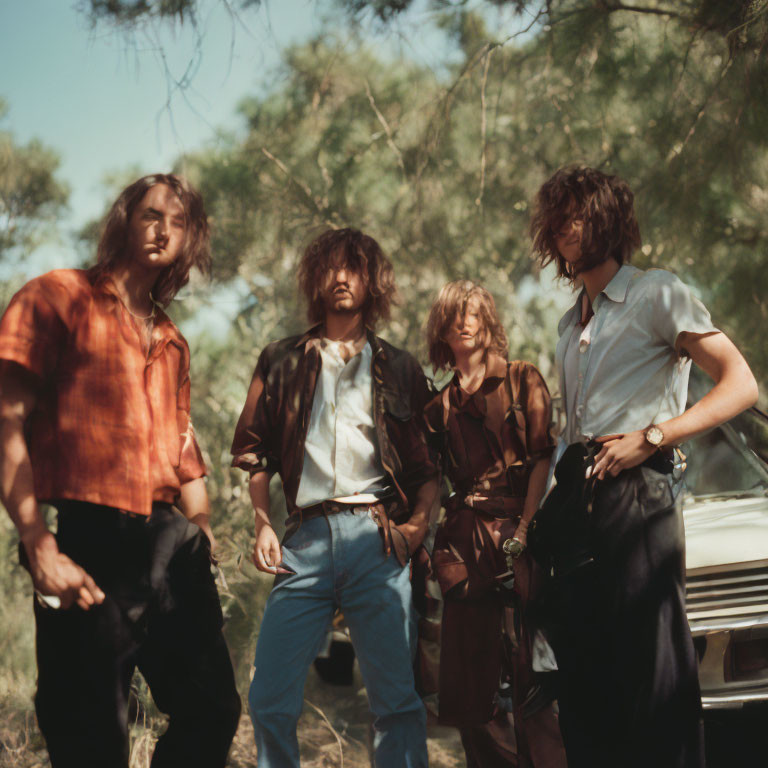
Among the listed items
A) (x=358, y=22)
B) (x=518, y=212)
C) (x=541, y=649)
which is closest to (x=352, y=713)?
(x=541, y=649)

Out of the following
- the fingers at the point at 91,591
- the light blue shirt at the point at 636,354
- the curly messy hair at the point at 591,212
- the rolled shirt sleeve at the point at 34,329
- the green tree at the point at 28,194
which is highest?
the green tree at the point at 28,194

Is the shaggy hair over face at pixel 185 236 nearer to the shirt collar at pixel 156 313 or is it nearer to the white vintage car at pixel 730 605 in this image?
the shirt collar at pixel 156 313

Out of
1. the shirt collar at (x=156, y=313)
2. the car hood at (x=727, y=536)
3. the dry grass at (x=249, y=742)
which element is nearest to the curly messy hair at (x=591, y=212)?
the shirt collar at (x=156, y=313)

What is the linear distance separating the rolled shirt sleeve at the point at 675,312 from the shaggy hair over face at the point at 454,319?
98cm

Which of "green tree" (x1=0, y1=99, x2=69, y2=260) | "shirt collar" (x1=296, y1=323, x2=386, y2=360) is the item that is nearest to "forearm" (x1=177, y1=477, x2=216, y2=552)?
"shirt collar" (x1=296, y1=323, x2=386, y2=360)

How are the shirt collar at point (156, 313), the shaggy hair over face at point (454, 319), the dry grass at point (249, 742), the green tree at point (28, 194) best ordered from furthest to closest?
the green tree at point (28, 194) < the dry grass at point (249, 742) < the shaggy hair over face at point (454, 319) < the shirt collar at point (156, 313)

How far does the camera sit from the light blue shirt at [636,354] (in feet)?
8.98

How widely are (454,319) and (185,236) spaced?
1278 millimetres

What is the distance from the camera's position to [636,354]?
2.79 m

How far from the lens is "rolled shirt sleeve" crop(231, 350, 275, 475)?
131 inches

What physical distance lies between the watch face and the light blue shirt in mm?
110

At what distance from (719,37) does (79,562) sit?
15.3ft

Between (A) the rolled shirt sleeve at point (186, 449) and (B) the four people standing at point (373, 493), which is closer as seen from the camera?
(B) the four people standing at point (373, 493)

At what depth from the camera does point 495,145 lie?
8383 mm
